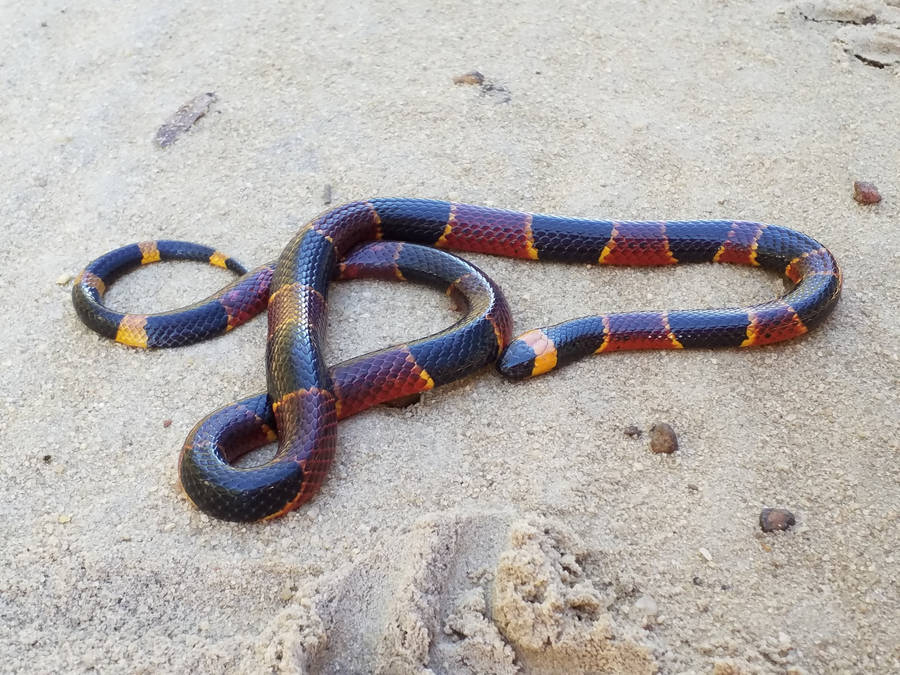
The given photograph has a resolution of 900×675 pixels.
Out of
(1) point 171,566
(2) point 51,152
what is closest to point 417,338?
(1) point 171,566

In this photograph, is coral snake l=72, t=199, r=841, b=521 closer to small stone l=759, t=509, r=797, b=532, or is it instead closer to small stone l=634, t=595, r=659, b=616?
small stone l=759, t=509, r=797, b=532

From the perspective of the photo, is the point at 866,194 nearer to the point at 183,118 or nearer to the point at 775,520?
the point at 775,520

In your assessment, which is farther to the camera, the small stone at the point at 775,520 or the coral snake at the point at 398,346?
the coral snake at the point at 398,346

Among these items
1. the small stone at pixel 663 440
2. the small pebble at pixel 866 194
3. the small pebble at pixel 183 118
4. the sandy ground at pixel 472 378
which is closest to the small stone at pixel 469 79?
the sandy ground at pixel 472 378

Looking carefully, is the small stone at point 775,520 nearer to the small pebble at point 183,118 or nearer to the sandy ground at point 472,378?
the sandy ground at point 472,378

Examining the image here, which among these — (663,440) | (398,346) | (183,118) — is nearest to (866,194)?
(663,440)

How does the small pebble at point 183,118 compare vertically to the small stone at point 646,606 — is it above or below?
above

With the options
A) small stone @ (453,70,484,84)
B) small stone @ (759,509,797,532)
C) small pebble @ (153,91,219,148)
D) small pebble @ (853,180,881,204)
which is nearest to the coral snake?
small pebble @ (853,180,881,204)
